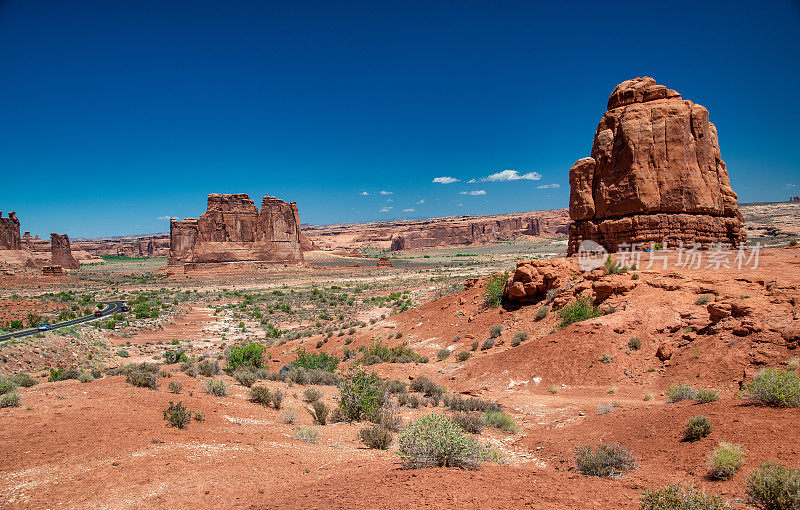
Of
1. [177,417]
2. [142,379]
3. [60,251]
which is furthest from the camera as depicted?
[60,251]

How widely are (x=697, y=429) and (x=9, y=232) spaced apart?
72.9 m

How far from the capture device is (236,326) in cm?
2353

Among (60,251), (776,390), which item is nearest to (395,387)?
(776,390)

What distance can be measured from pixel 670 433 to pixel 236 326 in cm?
2303

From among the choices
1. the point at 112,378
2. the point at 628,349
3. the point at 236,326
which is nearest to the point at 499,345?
the point at 628,349

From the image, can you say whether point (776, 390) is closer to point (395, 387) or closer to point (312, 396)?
point (395, 387)

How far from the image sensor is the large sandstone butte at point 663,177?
565 inches

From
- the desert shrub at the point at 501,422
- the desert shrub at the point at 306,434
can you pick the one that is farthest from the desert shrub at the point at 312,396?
the desert shrub at the point at 501,422

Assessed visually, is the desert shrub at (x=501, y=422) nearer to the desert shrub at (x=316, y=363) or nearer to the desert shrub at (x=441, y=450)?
the desert shrub at (x=441, y=450)

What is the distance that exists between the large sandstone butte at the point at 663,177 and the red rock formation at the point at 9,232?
6927 cm

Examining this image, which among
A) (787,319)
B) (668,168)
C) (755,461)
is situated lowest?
(755,461)

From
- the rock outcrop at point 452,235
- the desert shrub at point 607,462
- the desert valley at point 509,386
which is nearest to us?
the desert valley at point 509,386

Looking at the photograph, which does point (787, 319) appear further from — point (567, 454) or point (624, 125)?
point (624, 125)

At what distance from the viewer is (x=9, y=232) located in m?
51.3
